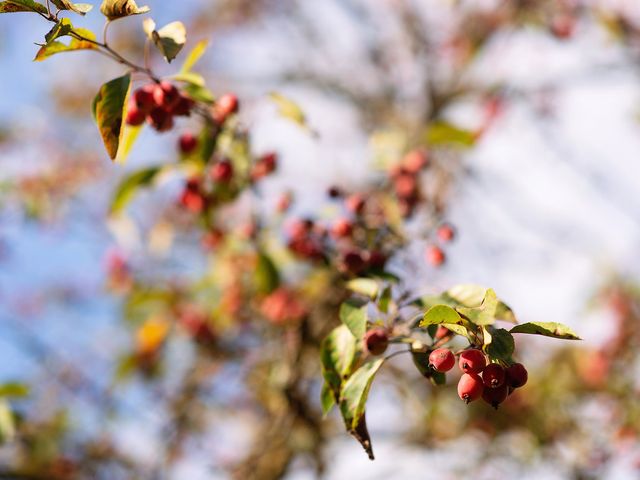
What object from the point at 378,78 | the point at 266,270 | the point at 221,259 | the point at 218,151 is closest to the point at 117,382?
the point at 221,259

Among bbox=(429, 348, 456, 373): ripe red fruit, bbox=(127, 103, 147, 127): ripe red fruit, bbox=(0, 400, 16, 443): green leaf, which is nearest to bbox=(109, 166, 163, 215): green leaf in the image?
bbox=(127, 103, 147, 127): ripe red fruit

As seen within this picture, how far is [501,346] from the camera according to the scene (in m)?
0.94

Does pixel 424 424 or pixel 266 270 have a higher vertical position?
pixel 266 270

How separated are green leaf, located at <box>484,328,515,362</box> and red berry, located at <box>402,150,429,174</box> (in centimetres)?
138

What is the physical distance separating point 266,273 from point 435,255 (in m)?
0.64

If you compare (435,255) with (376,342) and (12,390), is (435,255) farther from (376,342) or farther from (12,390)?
(12,390)

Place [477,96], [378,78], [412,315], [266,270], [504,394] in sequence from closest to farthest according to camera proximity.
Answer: [504,394], [412,315], [266,270], [477,96], [378,78]

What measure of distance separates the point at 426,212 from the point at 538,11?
2982mm

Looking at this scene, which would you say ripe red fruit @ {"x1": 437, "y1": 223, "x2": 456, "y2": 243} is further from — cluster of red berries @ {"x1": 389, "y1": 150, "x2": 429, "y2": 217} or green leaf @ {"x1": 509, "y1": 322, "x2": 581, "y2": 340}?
green leaf @ {"x1": 509, "y1": 322, "x2": 581, "y2": 340}

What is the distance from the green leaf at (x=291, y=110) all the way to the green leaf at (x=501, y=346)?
2.87ft

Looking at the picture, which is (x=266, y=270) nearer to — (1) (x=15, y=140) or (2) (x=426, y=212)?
(2) (x=426, y=212)

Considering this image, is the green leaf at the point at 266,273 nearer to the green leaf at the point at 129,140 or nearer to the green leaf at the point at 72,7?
the green leaf at the point at 129,140

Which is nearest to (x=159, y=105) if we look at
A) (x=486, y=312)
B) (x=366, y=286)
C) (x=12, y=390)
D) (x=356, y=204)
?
(x=366, y=286)

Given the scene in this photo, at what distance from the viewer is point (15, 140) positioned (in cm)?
459
